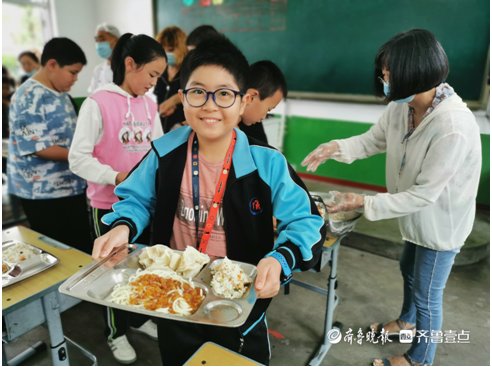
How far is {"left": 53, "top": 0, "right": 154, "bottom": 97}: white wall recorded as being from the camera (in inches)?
203

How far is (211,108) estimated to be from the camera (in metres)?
0.98

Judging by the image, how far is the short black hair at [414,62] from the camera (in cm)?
128

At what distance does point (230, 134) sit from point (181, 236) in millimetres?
375

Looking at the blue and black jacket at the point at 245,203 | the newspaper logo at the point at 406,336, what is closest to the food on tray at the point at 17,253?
the blue and black jacket at the point at 245,203

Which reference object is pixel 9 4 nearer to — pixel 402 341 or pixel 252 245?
pixel 252 245

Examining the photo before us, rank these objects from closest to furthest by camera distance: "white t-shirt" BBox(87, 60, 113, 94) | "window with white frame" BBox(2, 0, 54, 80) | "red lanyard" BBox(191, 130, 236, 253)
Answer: "red lanyard" BBox(191, 130, 236, 253), "white t-shirt" BBox(87, 60, 113, 94), "window with white frame" BBox(2, 0, 54, 80)

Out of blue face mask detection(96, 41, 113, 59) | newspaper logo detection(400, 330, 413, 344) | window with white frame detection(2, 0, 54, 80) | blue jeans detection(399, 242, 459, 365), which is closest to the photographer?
blue jeans detection(399, 242, 459, 365)

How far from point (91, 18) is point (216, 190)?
221 inches

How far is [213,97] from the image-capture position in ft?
3.24

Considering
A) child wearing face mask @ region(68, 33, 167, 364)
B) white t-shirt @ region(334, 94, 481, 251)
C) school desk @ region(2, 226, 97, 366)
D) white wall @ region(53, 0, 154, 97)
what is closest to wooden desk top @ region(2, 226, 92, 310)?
school desk @ region(2, 226, 97, 366)

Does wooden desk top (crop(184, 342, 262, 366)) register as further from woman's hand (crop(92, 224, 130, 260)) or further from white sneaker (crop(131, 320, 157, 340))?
white sneaker (crop(131, 320, 157, 340))

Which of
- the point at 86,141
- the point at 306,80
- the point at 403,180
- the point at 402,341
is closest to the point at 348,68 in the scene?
the point at 306,80

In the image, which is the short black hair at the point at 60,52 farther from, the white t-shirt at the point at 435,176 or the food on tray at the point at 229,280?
the white t-shirt at the point at 435,176

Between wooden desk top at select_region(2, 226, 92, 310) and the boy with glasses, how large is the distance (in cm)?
37
